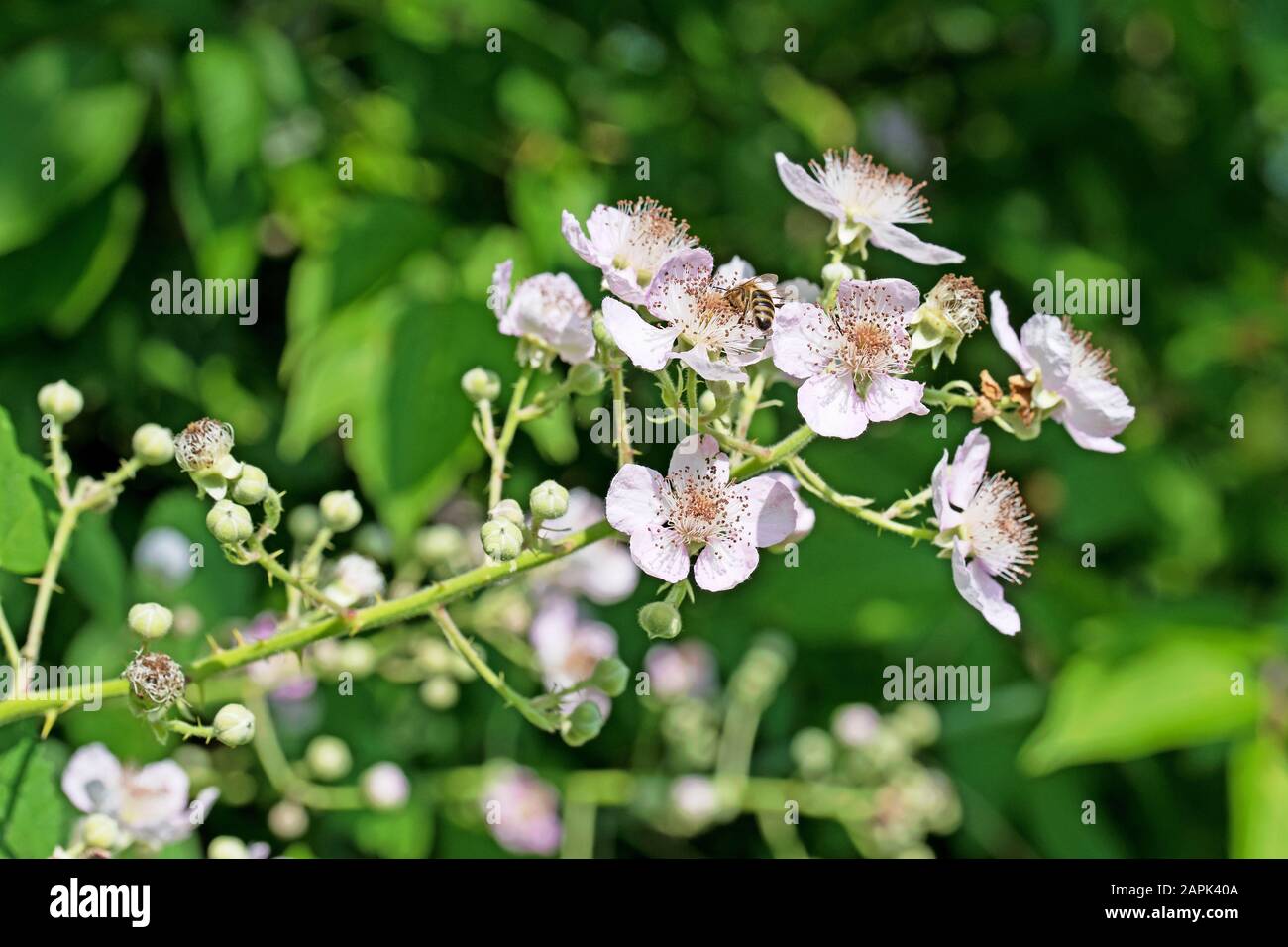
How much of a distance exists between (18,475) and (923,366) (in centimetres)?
101

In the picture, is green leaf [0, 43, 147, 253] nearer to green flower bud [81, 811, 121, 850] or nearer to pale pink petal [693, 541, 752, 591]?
green flower bud [81, 811, 121, 850]

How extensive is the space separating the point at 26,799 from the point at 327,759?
0.75 m

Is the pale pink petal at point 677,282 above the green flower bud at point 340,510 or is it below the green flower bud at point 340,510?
above

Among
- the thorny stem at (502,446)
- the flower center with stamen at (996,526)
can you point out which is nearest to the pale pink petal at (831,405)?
the flower center with stamen at (996,526)

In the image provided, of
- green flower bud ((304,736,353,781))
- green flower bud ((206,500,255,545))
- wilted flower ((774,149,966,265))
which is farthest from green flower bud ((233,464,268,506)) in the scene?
green flower bud ((304,736,353,781))

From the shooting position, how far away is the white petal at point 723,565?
3.92ft

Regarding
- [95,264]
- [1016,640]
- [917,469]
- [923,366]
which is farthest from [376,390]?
[1016,640]

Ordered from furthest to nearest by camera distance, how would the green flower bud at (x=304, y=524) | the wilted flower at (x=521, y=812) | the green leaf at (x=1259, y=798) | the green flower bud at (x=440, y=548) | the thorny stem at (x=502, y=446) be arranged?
the wilted flower at (x=521, y=812), the green leaf at (x=1259, y=798), the green flower bud at (x=440, y=548), the green flower bud at (x=304, y=524), the thorny stem at (x=502, y=446)

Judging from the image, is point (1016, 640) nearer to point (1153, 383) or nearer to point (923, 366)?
point (1153, 383)

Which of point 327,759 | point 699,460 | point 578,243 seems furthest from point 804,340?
point 327,759

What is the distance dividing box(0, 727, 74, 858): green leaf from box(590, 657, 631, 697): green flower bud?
0.60 metres

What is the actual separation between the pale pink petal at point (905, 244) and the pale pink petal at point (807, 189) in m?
0.04

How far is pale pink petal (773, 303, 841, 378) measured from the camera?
3.82 ft

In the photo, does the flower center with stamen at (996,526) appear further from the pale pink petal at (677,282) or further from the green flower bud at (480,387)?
the green flower bud at (480,387)
